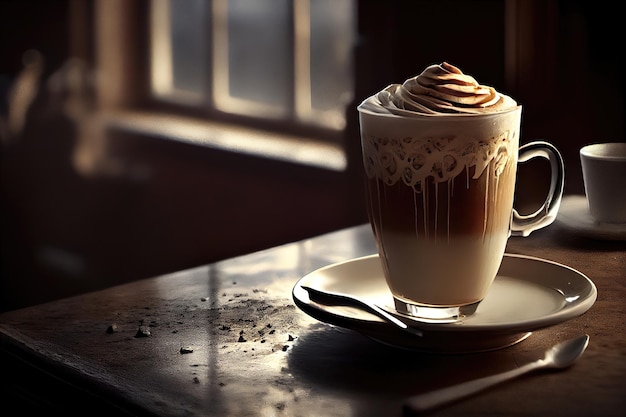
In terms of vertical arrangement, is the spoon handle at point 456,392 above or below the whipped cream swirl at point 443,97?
below

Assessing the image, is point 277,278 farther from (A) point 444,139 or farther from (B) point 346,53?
(B) point 346,53

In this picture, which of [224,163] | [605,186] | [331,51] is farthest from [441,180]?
[224,163]

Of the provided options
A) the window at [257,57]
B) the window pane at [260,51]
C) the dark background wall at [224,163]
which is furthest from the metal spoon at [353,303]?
the window pane at [260,51]

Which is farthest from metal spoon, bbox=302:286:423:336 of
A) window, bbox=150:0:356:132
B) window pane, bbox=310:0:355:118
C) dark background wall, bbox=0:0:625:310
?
window pane, bbox=310:0:355:118

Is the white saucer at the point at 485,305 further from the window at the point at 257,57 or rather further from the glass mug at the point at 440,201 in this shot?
the window at the point at 257,57

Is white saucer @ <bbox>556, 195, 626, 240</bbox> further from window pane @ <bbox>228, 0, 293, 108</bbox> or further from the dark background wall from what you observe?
window pane @ <bbox>228, 0, 293, 108</bbox>

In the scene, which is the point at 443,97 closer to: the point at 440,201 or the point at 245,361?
the point at 440,201

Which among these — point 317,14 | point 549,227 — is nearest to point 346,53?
point 317,14

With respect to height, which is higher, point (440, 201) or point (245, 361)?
point (440, 201)
